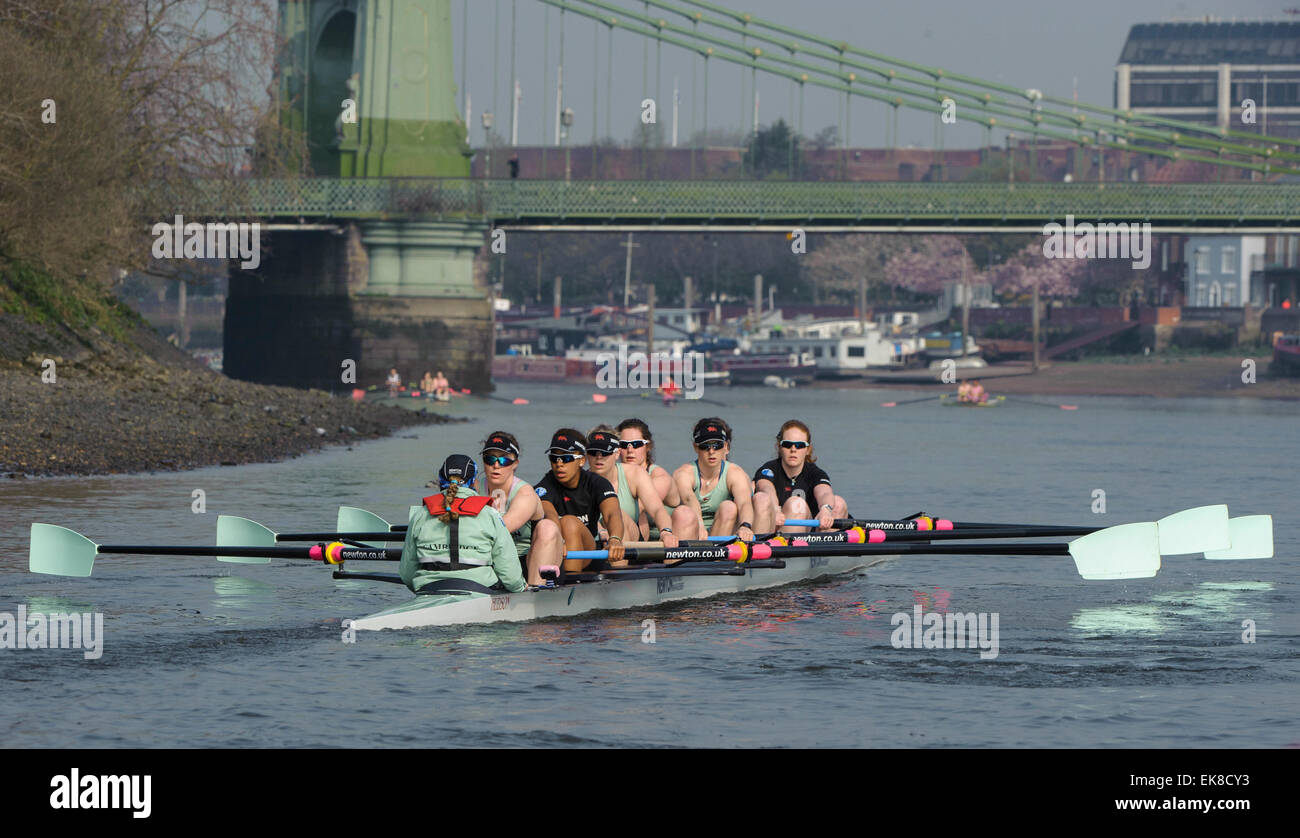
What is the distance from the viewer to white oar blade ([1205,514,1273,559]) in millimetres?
18781

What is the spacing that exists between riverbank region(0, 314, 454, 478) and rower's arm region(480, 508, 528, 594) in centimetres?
1624

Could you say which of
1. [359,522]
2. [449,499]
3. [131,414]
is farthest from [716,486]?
[131,414]

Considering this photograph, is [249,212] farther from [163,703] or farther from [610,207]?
[163,703]

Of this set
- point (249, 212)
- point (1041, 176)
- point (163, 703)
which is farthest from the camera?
point (1041, 176)

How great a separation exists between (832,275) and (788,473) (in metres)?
125

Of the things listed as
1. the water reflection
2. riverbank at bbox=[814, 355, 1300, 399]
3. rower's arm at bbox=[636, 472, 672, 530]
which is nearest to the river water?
the water reflection

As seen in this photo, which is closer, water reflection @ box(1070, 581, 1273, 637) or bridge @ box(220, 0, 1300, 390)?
water reflection @ box(1070, 581, 1273, 637)

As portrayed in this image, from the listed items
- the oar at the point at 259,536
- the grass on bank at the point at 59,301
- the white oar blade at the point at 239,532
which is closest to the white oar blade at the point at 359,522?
the oar at the point at 259,536

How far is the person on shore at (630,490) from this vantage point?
670 inches

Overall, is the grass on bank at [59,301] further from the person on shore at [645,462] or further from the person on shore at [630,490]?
the person on shore at [630,490]

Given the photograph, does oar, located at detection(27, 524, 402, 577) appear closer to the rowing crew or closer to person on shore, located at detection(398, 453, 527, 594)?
person on shore, located at detection(398, 453, 527, 594)

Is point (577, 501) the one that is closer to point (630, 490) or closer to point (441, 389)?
point (630, 490)

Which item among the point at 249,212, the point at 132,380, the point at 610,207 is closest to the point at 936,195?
the point at 610,207

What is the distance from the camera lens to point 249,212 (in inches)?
2056
